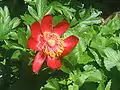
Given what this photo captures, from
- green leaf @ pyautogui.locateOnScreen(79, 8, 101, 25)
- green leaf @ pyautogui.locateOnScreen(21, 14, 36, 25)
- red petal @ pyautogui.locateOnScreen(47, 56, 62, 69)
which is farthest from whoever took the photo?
green leaf @ pyautogui.locateOnScreen(79, 8, 101, 25)

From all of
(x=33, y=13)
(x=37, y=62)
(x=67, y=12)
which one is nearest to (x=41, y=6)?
(x=33, y=13)

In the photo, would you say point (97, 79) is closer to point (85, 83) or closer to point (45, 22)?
point (85, 83)

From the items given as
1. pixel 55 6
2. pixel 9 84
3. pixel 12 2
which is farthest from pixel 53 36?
pixel 12 2

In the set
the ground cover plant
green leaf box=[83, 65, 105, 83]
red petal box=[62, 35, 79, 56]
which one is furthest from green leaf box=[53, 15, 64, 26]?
green leaf box=[83, 65, 105, 83]

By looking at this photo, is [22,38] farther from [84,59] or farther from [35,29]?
[84,59]

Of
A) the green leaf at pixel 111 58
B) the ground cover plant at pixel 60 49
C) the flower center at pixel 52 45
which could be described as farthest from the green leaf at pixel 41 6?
the green leaf at pixel 111 58

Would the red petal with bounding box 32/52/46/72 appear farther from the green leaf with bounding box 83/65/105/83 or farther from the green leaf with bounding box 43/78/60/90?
the green leaf with bounding box 83/65/105/83
